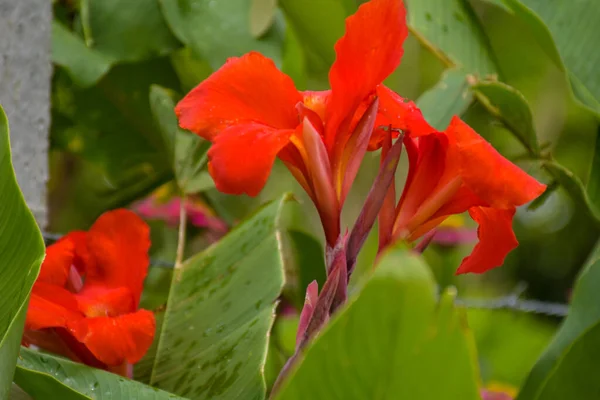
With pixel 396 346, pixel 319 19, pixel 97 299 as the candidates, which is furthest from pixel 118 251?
pixel 319 19

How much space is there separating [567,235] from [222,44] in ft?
7.29

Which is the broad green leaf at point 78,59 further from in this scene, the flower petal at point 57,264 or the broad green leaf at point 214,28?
the flower petal at point 57,264

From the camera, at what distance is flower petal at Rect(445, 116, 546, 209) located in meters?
0.32

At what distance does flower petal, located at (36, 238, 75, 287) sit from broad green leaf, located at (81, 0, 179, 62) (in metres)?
0.29

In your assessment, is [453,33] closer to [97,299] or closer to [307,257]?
[307,257]

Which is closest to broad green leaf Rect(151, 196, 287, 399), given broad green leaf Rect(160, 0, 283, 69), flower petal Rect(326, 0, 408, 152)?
flower petal Rect(326, 0, 408, 152)

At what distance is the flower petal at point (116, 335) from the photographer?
0.38 meters

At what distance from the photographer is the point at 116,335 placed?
385 mm

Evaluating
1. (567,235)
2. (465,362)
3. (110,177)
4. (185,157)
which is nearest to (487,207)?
(465,362)

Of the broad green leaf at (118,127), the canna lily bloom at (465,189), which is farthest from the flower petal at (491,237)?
the broad green leaf at (118,127)

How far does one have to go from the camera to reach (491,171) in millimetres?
324

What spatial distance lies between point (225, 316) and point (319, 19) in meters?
0.37

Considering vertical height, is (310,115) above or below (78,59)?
above

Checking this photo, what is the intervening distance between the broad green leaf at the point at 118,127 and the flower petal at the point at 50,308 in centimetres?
35
